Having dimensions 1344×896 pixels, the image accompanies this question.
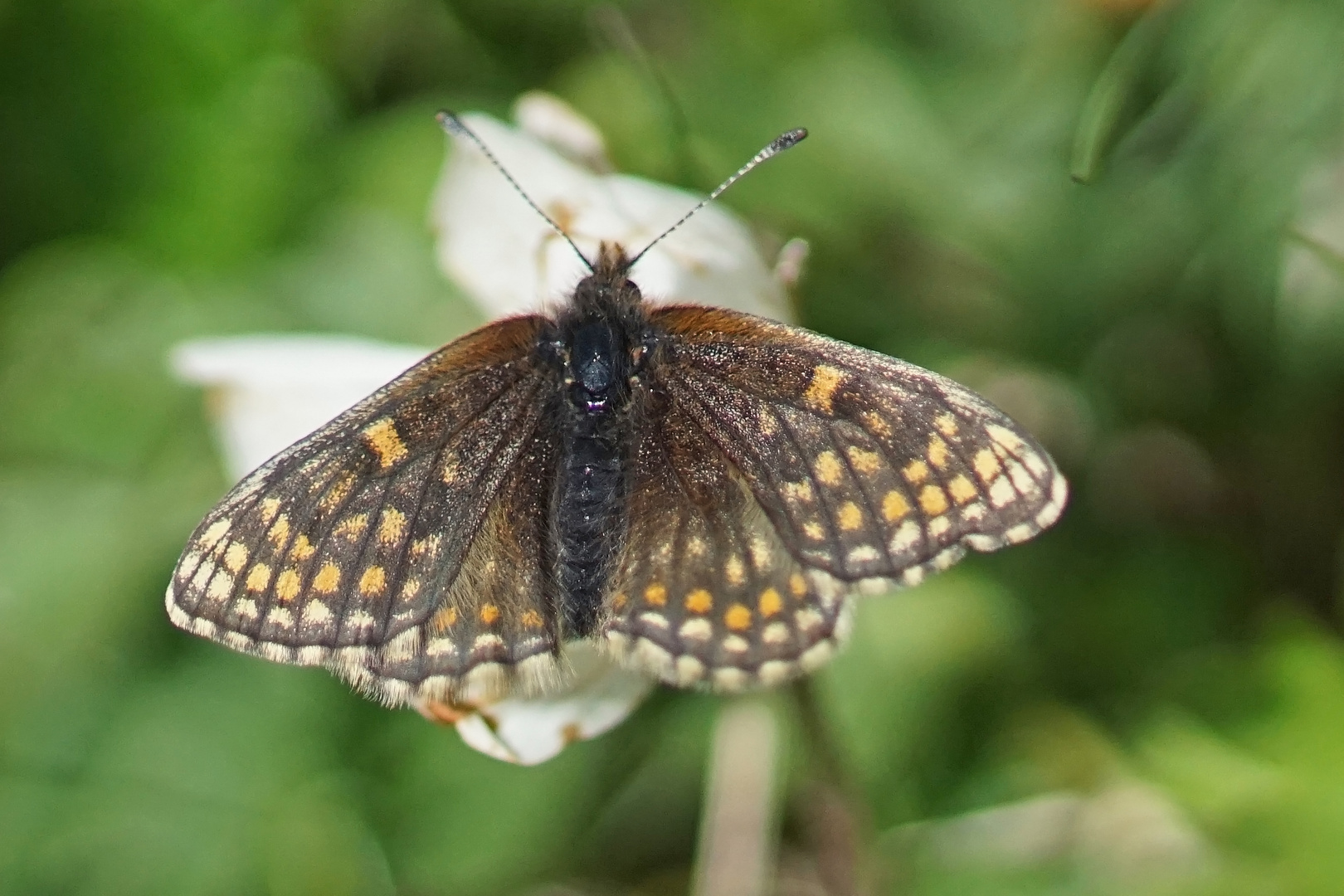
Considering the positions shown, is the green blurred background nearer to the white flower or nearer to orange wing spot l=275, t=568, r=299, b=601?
the white flower

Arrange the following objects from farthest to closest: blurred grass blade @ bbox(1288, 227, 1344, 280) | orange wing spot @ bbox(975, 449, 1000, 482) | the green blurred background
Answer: the green blurred background
blurred grass blade @ bbox(1288, 227, 1344, 280)
orange wing spot @ bbox(975, 449, 1000, 482)

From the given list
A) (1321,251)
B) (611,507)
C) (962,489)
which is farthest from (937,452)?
(1321,251)

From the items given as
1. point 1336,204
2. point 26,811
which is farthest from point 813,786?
point 26,811

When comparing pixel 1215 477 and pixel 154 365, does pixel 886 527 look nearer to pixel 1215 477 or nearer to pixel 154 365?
pixel 1215 477

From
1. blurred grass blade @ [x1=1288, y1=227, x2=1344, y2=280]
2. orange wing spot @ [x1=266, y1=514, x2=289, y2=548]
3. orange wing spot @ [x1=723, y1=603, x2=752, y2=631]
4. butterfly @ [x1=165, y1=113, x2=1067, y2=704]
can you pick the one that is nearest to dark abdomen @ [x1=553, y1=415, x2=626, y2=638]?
butterfly @ [x1=165, y1=113, x2=1067, y2=704]

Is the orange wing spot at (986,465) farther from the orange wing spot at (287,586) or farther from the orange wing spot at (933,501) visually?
the orange wing spot at (287,586)

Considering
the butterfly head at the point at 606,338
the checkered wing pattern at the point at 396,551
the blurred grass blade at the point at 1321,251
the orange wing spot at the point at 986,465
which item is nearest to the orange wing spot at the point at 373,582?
the checkered wing pattern at the point at 396,551

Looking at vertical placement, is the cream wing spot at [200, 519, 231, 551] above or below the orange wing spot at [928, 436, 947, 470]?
below

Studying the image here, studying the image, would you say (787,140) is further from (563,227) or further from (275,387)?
(275,387)
